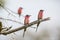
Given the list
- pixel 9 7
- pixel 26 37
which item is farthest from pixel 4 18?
→ pixel 26 37

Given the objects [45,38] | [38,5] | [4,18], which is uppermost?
[38,5]

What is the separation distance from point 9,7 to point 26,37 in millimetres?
300

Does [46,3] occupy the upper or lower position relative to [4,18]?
upper

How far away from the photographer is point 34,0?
1.15m

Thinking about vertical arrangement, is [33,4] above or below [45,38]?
above

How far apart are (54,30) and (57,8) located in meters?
0.20

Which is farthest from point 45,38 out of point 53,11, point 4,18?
point 4,18

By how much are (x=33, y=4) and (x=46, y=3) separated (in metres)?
0.11

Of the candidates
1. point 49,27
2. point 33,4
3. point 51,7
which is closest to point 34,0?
point 33,4

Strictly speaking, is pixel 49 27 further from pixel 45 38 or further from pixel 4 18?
pixel 4 18

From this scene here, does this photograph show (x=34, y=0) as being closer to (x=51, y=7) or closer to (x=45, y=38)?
(x=51, y=7)

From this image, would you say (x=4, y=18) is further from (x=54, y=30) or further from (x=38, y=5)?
(x=54, y=30)

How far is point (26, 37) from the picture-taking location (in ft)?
3.75

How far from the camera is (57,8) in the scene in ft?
3.81
